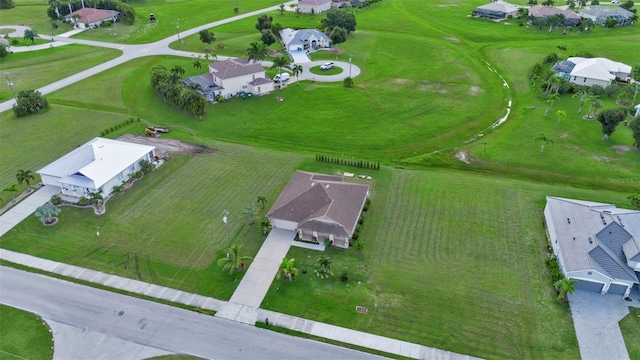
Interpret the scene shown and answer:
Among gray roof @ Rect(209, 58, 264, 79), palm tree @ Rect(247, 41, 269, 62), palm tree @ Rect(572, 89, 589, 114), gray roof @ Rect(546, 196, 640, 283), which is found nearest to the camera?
gray roof @ Rect(546, 196, 640, 283)

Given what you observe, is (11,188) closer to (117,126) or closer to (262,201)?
(117,126)

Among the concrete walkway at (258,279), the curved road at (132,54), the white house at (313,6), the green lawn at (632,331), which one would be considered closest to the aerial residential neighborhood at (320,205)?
the green lawn at (632,331)

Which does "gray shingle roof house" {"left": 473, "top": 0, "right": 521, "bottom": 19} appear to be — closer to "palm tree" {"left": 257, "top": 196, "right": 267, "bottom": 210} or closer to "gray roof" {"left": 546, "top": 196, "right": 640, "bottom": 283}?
"gray roof" {"left": 546, "top": 196, "right": 640, "bottom": 283}

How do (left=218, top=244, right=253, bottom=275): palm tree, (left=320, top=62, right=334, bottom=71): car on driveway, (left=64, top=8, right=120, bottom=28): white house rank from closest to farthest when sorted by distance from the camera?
1. (left=218, top=244, right=253, bottom=275): palm tree
2. (left=320, top=62, right=334, bottom=71): car on driveway
3. (left=64, top=8, right=120, bottom=28): white house

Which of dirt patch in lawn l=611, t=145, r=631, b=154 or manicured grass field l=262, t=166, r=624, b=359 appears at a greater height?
dirt patch in lawn l=611, t=145, r=631, b=154

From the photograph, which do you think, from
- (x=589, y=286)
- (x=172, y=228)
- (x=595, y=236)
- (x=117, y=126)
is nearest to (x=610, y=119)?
(x=595, y=236)

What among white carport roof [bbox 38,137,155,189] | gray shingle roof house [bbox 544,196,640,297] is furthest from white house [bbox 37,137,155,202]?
gray shingle roof house [bbox 544,196,640,297]

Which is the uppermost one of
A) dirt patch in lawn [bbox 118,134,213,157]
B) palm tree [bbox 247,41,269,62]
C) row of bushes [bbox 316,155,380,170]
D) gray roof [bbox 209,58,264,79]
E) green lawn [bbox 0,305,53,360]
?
palm tree [bbox 247,41,269,62]

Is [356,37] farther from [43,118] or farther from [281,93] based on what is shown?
[43,118]
